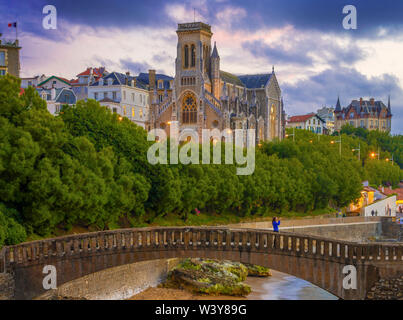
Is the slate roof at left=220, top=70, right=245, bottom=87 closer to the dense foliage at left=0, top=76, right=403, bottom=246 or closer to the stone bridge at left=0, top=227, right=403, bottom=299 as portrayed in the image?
the dense foliage at left=0, top=76, right=403, bottom=246

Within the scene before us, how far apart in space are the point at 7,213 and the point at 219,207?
31776mm

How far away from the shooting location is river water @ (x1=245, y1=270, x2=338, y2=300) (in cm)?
5356

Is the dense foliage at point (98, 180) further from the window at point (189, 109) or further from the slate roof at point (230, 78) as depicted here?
the slate roof at point (230, 78)

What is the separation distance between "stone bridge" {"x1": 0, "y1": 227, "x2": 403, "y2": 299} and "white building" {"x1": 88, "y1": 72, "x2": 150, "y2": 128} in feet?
278

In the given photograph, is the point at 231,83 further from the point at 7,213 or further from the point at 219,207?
the point at 7,213

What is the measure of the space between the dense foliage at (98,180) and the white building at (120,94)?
46.6 m

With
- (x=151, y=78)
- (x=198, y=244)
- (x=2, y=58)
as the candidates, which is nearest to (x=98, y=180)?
(x=198, y=244)

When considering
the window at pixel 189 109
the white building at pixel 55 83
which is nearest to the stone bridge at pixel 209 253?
the window at pixel 189 109

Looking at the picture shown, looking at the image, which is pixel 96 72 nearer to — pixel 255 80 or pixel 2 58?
pixel 255 80

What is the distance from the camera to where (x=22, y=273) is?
35312mm

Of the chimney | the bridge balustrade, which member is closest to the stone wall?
the bridge balustrade

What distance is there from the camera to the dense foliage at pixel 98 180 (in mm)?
41875
